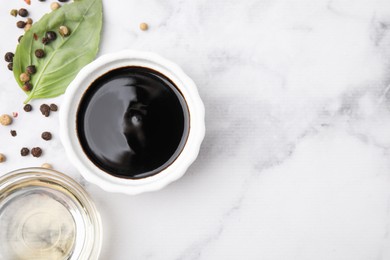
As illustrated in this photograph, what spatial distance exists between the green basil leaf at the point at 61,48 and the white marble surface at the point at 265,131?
0.08 feet

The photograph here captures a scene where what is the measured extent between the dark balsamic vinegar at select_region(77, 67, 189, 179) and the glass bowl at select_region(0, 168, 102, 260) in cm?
8

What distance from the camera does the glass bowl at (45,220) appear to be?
83 cm

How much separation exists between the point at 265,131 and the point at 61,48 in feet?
1.05

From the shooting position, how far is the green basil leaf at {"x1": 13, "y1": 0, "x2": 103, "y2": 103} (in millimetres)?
840

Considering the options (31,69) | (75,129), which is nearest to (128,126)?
(75,129)

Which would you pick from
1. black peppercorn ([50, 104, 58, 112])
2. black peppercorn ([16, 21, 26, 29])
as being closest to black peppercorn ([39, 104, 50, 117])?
black peppercorn ([50, 104, 58, 112])

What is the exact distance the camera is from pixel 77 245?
85 cm

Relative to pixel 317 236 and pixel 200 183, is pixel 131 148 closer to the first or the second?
pixel 200 183

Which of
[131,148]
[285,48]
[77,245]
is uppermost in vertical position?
[285,48]

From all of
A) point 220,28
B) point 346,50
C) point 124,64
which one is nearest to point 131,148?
→ point 124,64

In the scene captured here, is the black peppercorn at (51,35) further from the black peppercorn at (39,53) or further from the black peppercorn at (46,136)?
the black peppercorn at (46,136)

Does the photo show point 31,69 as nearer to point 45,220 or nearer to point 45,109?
point 45,109

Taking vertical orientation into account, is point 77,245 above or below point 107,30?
below

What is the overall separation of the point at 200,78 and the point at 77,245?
0.99ft
